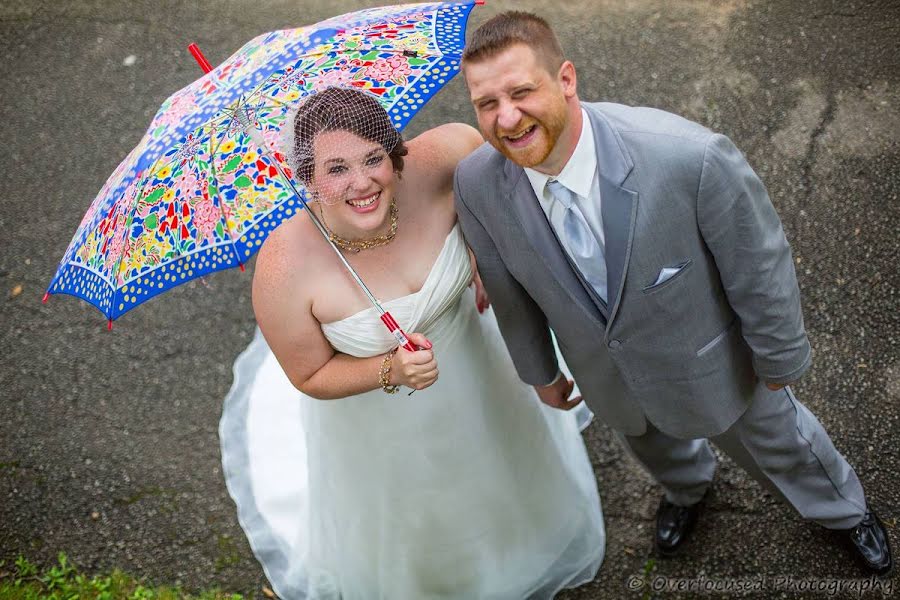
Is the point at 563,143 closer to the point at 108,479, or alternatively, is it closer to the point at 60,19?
the point at 108,479

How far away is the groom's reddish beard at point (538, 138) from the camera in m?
2.21

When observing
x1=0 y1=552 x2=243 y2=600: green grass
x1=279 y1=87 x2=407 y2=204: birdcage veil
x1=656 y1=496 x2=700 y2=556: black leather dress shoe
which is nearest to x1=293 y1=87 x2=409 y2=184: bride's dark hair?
x1=279 y1=87 x2=407 y2=204: birdcage veil

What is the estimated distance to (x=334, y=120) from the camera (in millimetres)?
2486

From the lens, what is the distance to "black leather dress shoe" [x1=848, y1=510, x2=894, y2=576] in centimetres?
324

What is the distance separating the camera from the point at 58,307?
505 cm

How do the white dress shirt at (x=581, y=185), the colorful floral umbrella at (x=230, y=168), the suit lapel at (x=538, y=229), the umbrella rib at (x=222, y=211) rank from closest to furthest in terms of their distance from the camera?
the white dress shirt at (x=581, y=185), the suit lapel at (x=538, y=229), the colorful floral umbrella at (x=230, y=168), the umbrella rib at (x=222, y=211)

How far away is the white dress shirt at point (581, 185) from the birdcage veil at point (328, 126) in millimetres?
494

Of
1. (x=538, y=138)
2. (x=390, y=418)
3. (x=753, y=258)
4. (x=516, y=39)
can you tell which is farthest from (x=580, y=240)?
(x=390, y=418)

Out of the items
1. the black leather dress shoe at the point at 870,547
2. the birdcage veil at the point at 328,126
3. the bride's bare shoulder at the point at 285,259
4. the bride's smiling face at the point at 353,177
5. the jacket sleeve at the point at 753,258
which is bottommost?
the black leather dress shoe at the point at 870,547

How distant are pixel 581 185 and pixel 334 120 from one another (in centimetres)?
75

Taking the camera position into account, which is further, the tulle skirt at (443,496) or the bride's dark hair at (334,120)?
the tulle skirt at (443,496)

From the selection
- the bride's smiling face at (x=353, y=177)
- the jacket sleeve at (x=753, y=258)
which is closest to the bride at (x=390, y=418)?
the bride's smiling face at (x=353, y=177)

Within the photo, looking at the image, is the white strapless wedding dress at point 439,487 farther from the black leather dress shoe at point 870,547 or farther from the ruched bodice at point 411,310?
the black leather dress shoe at point 870,547

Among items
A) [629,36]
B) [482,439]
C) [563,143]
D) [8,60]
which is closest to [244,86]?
[563,143]
